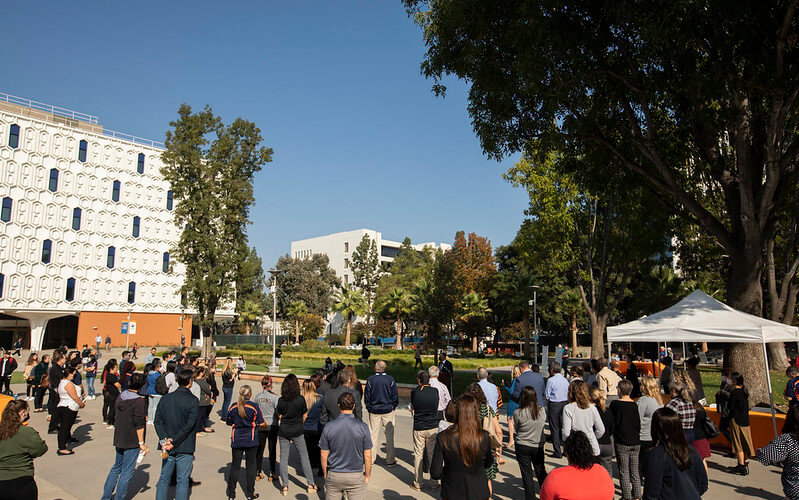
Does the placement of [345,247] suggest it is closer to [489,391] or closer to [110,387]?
[110,387]

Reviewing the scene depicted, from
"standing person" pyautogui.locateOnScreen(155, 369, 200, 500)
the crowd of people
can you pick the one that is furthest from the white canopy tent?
"standing person" pyautogui.locateOnScreen(155, 369, 200, 500)

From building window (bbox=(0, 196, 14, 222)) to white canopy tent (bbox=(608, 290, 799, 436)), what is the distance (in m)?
50.2

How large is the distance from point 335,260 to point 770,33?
9252 centimetres

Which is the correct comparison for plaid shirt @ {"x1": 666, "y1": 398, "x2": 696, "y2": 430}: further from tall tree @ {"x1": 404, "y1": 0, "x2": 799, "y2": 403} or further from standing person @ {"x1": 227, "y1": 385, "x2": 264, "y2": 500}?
tall tree @ {"x1": 404, "y1": 0, "x2": 799, "y2": 403}

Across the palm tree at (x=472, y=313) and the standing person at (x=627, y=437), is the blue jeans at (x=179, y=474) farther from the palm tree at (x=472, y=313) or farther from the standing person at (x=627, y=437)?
the palm tree at (x=472, y=313)

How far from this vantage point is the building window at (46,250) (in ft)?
149

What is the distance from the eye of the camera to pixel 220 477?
866cm

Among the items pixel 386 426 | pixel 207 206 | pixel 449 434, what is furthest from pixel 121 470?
pixel 207 206

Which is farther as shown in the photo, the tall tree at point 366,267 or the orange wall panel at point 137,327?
the tall tree at point 366,267

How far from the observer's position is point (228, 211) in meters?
32.6

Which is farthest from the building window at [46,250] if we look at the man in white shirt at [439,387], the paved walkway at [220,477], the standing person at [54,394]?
the man in white shirt at [439,387]

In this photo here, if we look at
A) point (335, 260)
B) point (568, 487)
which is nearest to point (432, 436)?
point (568, 487)

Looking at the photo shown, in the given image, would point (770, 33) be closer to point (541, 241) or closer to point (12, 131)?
point (541, 241)

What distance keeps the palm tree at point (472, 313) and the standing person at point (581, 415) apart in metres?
42.0
